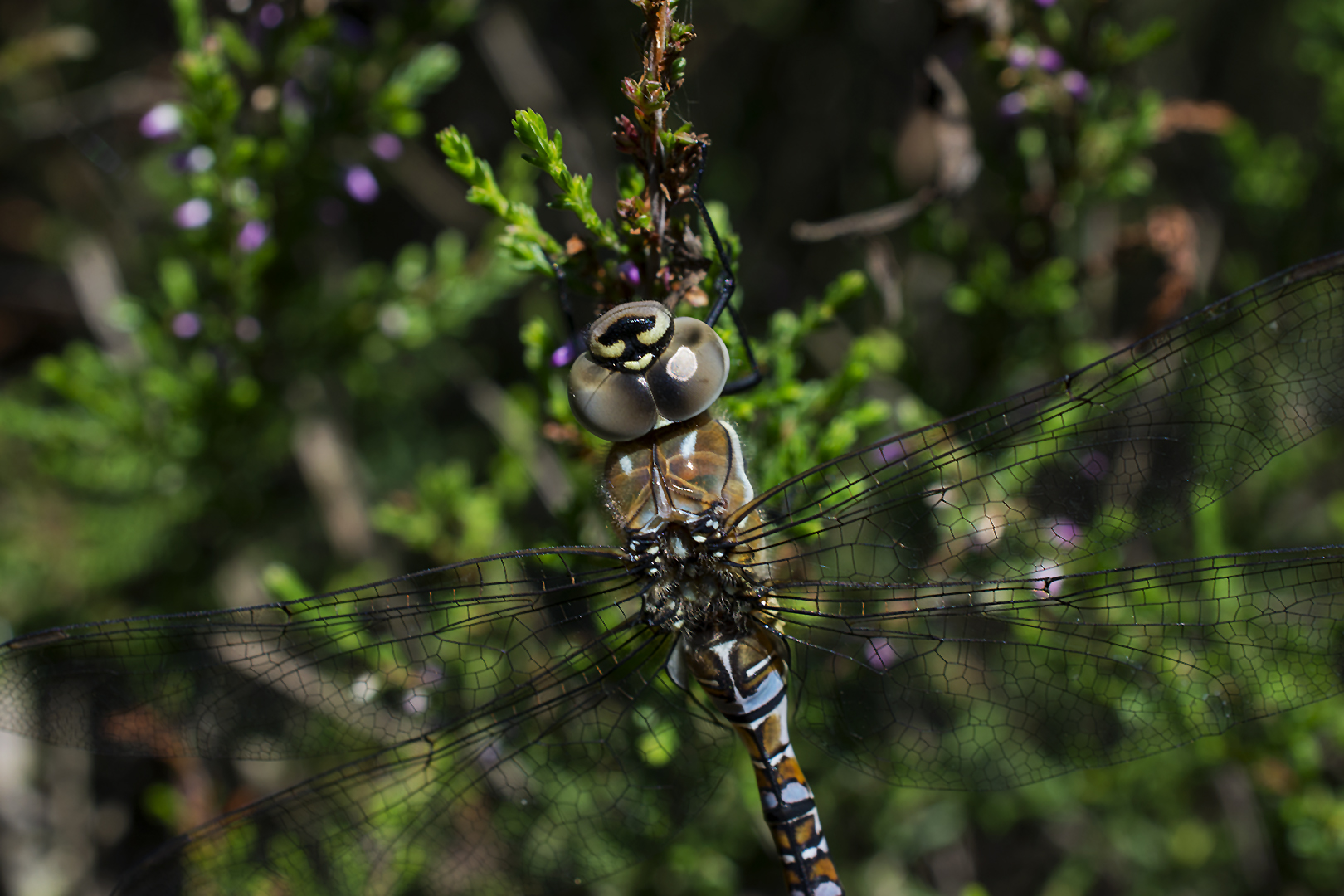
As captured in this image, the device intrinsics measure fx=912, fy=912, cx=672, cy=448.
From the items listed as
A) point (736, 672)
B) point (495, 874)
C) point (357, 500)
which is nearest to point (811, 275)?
point (357, 500)

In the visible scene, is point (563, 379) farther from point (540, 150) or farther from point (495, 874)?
point (495, 874)

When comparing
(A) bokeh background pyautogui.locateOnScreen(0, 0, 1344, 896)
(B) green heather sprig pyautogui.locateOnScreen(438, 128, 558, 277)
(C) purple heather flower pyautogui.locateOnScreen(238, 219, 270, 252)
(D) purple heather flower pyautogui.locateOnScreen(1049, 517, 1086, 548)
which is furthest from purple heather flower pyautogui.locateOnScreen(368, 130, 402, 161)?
(D) purple heather flower pyautogui.locateOnScreen(1049, 517, 1086, 548)

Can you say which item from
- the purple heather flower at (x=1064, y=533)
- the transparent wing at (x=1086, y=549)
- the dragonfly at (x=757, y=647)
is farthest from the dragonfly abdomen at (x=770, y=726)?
the purple heather flower at (x=1064, y=533)

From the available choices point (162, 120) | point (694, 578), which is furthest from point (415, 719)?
point (162, 120)

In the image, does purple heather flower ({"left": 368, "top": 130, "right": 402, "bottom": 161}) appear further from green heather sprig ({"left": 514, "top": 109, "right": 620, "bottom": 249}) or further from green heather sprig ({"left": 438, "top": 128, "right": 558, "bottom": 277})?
green heather sprig ({"left": 514, "top": 109, "right": 620, "bottom": 249})

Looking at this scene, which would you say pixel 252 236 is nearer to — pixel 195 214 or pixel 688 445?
pixel 195 214
